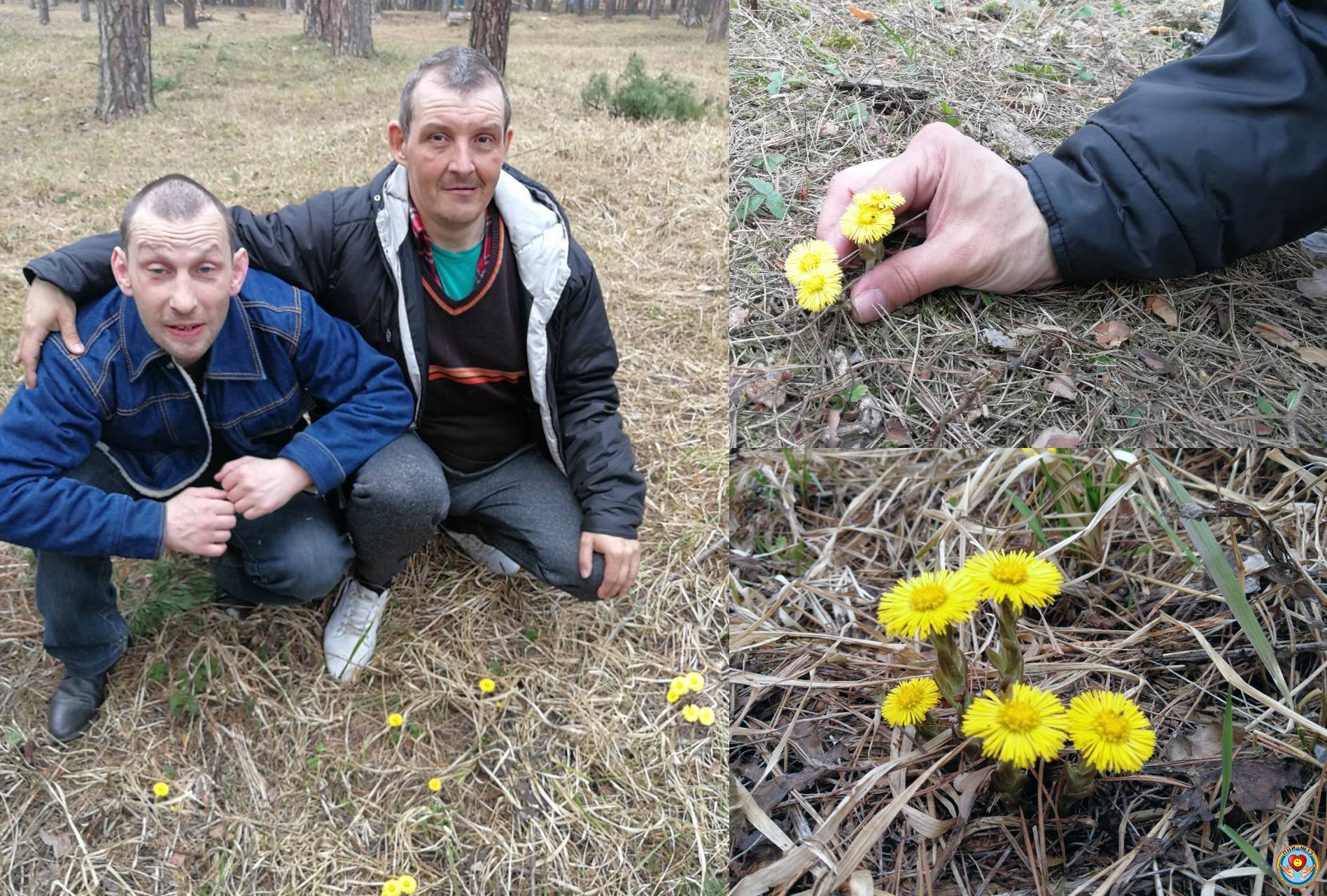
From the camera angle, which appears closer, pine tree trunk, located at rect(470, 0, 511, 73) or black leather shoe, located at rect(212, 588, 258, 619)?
black leather shoe, located at rect(212, 588, 258, 619)

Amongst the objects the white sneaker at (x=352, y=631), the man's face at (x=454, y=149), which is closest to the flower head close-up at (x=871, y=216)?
the man's face at (x=454, y=149)

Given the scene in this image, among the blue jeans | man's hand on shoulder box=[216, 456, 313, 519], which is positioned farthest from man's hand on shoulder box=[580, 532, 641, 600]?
man's hand on shoulder box=[216, 456, 313, 519]

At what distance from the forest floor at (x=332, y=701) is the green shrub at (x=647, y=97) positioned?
5.65ft

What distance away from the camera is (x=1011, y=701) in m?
1.17

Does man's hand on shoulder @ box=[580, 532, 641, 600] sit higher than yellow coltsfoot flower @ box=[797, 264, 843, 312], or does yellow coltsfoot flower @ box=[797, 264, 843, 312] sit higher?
yellow coltsfoot flower @ box=[797, 264, 843, 312]

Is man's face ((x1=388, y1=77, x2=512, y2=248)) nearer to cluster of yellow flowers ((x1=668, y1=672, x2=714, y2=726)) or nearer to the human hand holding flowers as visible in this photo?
the human hand holding flowers

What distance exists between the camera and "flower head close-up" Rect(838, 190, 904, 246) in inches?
76.4

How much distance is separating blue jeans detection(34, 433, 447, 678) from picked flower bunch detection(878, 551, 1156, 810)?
1161 mm

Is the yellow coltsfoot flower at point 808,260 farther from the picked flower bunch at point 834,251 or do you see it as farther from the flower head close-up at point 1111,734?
the flower head close-up at point 1111,734

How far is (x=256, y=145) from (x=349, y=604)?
187 centimetres

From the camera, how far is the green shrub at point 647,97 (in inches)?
182

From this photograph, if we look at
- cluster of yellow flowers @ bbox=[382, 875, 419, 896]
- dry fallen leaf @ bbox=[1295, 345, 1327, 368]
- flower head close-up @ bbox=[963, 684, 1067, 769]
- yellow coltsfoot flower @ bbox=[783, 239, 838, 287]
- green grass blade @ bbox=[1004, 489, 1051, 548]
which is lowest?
cluster of yellow flowers @ bbox=[382, 875, 419, 896]

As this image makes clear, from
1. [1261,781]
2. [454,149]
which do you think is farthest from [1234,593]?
[454,149]

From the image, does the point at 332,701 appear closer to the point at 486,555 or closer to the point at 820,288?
the point at 486,555
